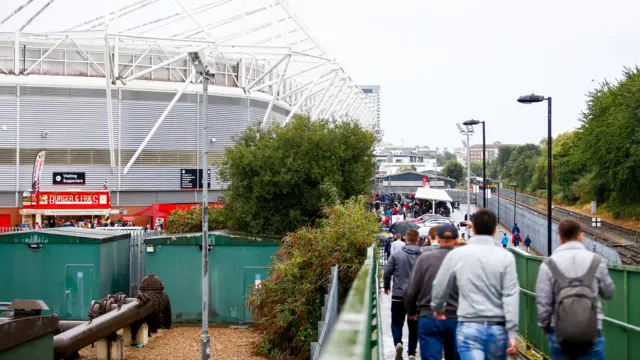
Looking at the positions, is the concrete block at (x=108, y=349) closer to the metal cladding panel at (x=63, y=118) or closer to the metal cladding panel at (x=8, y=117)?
the metal cladding panel at (x=63, y=118)

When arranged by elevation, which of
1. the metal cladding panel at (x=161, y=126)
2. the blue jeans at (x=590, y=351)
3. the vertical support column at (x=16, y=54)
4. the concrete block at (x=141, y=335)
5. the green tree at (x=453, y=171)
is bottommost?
the concrete block at (x=141, y=335)

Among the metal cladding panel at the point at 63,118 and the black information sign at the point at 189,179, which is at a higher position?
the metal cladding panel at the point at 63,118

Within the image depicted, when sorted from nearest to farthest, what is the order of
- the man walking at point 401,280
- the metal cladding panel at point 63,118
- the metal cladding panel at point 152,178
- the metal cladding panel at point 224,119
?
the man walking at point 401,280
the metal cladding panel at point 63,118
the metal cladding panel at point 152,178
the metal cladding panel at point 224,119

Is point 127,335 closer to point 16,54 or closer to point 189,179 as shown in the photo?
point 189,179

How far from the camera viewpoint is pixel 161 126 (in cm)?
5803

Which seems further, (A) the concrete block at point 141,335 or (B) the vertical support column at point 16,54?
(B) the vertical support column at point 16,54

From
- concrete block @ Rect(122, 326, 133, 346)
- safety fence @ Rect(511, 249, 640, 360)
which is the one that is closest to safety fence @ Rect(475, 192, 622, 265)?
concrete block @ Rect(122, 326, 133, 346)

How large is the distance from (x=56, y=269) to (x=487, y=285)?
19697mm

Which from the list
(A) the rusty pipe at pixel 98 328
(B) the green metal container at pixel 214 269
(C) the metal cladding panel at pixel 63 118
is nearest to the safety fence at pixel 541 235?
(B) the green metal container at pixel 214 269

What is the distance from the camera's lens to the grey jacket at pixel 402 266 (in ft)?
29.3

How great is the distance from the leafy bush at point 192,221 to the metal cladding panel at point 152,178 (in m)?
27.3

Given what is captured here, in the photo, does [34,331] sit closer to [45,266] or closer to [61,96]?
[45,266]

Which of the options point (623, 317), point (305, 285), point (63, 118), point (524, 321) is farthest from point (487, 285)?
point (63, 118)

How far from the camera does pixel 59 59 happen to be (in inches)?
2335
